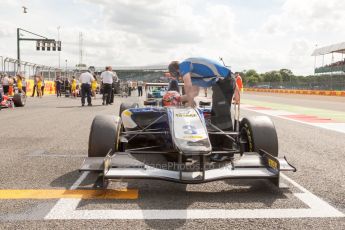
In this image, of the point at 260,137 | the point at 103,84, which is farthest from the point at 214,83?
the point at 103,84

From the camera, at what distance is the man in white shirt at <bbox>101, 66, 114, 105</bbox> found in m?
19.2

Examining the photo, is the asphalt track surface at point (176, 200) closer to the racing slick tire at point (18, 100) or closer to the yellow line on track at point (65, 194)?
the yellow line on track at point (65, 194)

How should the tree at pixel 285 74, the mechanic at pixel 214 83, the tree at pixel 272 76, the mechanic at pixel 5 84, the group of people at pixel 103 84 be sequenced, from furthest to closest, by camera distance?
the tree at pixel 285 74
the tree at pixel 272 76
the mechanic at pixel 5 84
the group of people at pixel 103 84
the mechanic at pixel 214 83

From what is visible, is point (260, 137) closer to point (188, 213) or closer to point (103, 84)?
point (188, 213)

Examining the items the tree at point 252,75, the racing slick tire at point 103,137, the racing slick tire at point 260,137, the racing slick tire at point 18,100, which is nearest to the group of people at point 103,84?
the racing slick tire at point 18,100

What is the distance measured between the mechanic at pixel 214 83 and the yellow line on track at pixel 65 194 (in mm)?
1420

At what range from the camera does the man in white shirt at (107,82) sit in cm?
1916

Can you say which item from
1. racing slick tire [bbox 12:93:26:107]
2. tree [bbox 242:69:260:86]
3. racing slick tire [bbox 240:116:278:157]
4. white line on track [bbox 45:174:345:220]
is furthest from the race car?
tree [bbox 242:69:260:86]

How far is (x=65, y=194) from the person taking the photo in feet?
13.6

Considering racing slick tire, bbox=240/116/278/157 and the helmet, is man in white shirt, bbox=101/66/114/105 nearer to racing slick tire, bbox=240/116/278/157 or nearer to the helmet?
the helmet

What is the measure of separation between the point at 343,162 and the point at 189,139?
3026 mm

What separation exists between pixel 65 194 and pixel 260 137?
7.93ft

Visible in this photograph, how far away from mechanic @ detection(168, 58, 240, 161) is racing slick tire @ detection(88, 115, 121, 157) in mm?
922

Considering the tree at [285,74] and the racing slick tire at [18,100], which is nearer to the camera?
the racing slick tire at [18,100]
